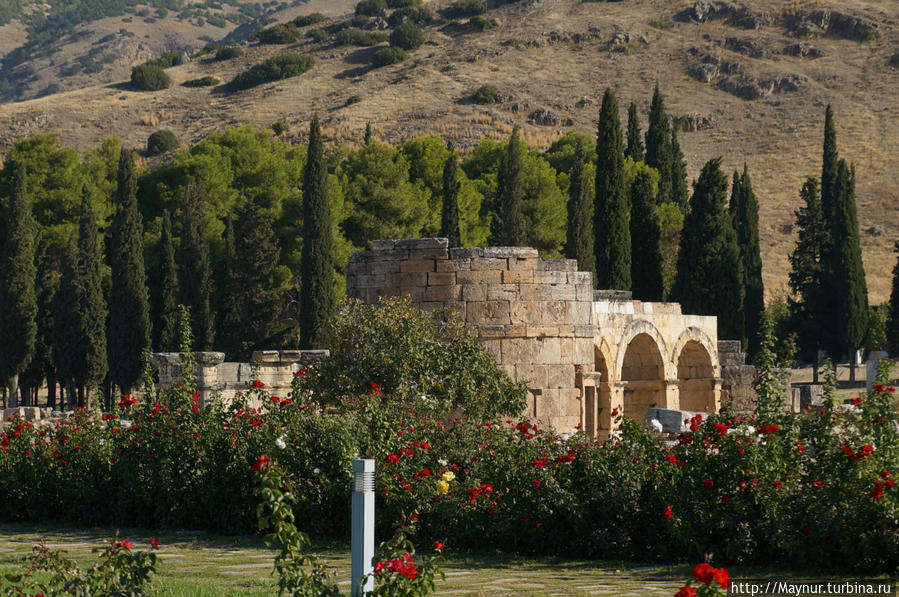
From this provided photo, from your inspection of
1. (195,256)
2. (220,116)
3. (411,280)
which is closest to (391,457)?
(411,280)

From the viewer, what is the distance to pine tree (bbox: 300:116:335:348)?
113 feet

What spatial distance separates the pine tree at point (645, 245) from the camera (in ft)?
122

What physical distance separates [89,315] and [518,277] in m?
23.7

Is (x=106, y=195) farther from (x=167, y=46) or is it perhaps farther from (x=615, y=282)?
(x=167, y=46)

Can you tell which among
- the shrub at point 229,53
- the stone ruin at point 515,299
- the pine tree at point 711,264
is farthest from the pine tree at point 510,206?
the shrub at point 229,53

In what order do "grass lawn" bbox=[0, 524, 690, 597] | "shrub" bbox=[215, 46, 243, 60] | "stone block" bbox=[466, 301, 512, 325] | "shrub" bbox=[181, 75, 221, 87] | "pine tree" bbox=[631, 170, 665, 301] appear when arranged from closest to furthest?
1. "grass lawn" bbox=[0, 524, 690, 597]
2. "stone block" bbox=[466, 301, 512, 325]
3. "pine tree" bbox=[631, 170, 665, 301]
4. "shrub" bbox=[181, 75, 221, 87]
5. "shrub" bbox=[215, 46, 243, 60]

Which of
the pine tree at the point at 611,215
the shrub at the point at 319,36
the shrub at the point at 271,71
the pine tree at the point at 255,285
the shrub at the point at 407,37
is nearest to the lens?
the pine tree at the point at 611,215

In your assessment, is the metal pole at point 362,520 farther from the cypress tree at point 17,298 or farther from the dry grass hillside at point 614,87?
the dry grass hillside at point 614,87

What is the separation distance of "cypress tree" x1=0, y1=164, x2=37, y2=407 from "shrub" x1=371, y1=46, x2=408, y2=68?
167 ft

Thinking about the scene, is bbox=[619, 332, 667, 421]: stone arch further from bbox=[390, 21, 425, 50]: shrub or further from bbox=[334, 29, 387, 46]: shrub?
bbox=[334, 29, 387, 46]: shrub

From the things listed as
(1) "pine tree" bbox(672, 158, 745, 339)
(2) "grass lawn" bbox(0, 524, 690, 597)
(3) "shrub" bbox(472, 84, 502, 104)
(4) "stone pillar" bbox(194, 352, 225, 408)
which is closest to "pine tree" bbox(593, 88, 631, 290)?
(1) "pine tree" bbox(672, 158, 745, 339)

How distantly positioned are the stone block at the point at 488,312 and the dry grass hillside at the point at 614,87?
50.9 metres

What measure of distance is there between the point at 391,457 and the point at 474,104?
232 feet

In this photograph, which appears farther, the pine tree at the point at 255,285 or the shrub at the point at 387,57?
the shrub at the point at 387,57
